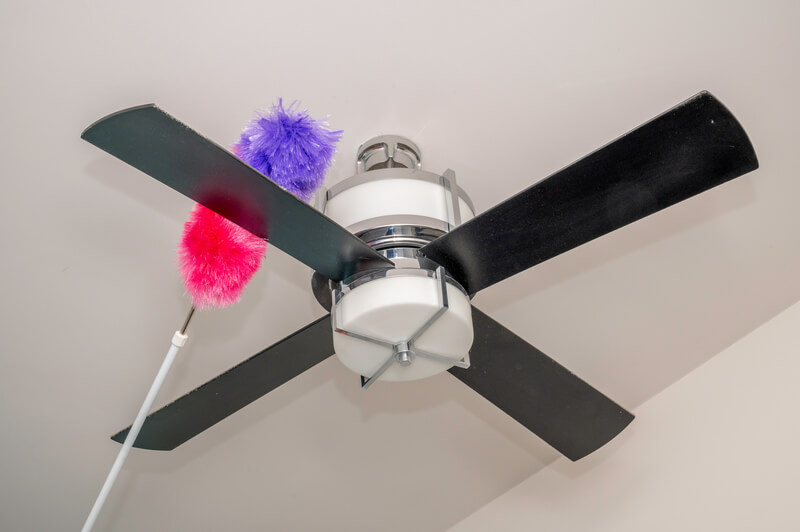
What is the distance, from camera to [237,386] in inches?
38.1

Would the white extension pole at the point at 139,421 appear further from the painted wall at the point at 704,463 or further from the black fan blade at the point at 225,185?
the painted wall at the point at 704,463

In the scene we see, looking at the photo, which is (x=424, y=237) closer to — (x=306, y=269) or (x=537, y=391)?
(x=537, y=391)

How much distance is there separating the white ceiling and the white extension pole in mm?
355

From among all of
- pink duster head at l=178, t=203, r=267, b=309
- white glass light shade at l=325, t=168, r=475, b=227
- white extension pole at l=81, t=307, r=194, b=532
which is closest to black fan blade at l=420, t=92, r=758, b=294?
white glass light shade at l=325, t=168, r=475, b=227

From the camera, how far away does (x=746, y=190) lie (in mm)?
1267

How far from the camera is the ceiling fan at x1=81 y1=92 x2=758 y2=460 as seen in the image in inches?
26.7

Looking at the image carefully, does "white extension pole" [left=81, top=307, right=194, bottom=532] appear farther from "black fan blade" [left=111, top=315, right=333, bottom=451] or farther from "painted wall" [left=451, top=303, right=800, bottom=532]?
"painted wall" [left=451, top=303, right=800, bottom=532]

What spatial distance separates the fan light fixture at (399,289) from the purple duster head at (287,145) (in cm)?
12

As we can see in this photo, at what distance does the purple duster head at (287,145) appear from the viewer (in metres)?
0.80

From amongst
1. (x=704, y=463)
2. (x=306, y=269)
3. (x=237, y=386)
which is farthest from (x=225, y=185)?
(x=704, y=463)

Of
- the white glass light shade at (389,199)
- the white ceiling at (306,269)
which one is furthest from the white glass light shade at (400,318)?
the white ceiling at (306,269)

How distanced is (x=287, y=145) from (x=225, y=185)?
116 mm

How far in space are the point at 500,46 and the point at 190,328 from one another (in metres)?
0.79

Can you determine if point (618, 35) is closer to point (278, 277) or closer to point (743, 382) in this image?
point (278, 277)
